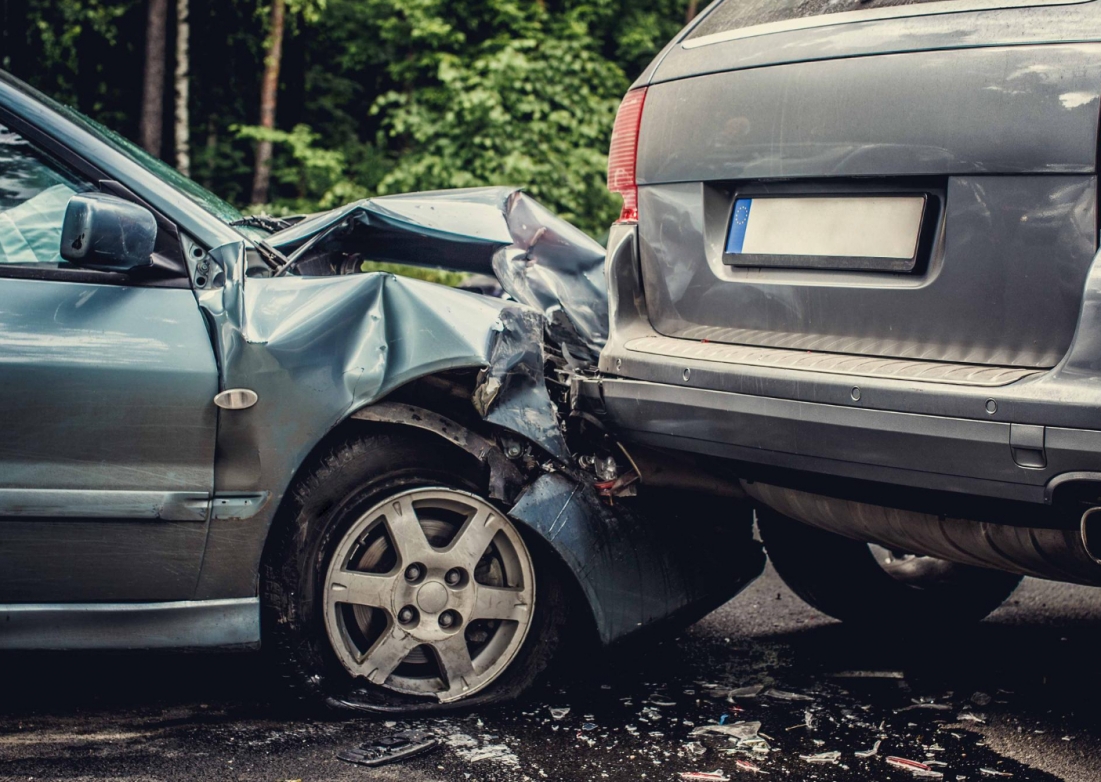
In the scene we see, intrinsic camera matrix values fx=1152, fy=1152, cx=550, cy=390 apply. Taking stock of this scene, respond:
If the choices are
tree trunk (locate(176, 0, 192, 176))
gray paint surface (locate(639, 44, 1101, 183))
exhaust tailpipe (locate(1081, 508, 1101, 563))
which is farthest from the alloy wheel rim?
tree trunk (locate(176, 0, 192, 176))

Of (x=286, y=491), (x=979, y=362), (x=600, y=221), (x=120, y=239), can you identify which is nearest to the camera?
(x=979, y=362)

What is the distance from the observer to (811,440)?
8.58 feet

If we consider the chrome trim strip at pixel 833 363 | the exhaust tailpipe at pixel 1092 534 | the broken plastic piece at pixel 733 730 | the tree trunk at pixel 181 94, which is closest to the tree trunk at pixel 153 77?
the tree trunk at pixel 181 94

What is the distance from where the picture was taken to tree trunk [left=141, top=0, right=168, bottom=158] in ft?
37.2

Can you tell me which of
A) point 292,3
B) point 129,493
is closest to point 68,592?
point 129,493

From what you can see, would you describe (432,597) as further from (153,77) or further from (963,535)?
(153,77)

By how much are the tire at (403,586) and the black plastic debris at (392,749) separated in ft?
0.38

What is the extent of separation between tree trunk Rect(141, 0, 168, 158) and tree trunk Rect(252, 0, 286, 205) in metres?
3.40

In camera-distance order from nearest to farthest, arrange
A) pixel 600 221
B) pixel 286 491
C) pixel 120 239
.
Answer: pixel 120 239, pixel 286 491, pixel 600 221

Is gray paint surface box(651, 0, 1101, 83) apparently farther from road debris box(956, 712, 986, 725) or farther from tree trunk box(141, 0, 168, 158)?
tree trunk box(141, 0, 168, 158)

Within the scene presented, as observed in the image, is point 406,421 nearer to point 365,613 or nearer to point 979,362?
point 365,613

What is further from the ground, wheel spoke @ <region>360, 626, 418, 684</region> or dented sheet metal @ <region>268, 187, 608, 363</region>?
dented sheet metal @ <region>268, 187, 608, 363</region>

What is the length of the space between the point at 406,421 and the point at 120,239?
0.82m

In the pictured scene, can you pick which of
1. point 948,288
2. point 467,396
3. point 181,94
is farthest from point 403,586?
point 181,94
